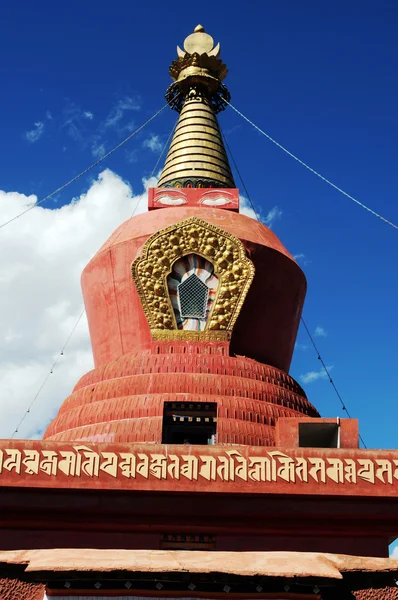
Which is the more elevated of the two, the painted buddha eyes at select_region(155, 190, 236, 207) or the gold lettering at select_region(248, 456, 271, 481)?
the painted buddha eyes at select_region(155, 190, 236, 207)

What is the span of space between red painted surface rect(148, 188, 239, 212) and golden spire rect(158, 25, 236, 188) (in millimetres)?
1195

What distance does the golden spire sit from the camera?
17641 mm

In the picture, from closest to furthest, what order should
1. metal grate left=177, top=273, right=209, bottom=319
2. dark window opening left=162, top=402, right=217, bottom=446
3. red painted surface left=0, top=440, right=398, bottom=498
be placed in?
red painted surface left=0, top=440, right=398, bottom=498, dark window opening left=162, top=402, right=217, bottom=446, metal grate left=177, top=273, right=209, bottom=319

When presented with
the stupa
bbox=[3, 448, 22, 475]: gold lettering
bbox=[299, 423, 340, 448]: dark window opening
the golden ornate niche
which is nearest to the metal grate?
the stupa

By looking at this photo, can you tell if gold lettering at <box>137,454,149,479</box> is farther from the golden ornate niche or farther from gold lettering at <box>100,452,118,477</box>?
the golden ornate niche

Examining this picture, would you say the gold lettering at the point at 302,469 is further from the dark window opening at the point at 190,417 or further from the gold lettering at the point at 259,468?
the dark window opening at the point at 190,417

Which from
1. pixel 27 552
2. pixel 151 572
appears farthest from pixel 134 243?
pixel 151 572

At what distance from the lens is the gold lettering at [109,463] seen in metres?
10.3

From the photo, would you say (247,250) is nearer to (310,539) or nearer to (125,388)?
(125,388)

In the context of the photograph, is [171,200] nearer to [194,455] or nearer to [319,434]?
[319,434]

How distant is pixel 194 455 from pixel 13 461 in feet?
7.72

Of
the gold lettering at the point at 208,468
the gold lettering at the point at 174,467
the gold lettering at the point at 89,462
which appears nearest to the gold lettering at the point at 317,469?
the gold lettering at the point at 208,468

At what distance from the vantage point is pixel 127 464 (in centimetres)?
1036

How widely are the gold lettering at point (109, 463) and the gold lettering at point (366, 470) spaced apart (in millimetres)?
3193
